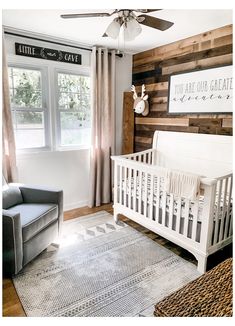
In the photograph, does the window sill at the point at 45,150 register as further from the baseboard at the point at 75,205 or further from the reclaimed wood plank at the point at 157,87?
the reclaimed wood plank at the point at 157,87

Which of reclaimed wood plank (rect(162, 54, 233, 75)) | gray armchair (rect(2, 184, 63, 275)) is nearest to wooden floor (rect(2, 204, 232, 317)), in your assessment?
gray armchair (rect(2, 184, 63, 275))

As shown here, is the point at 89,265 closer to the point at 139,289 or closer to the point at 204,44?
the point at 139,289

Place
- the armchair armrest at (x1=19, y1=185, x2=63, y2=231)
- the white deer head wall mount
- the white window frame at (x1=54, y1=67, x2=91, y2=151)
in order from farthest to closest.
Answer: the white deer head wall mount
the white window frame at (x1=54, y1=67, x2=91, y2=151)
the armchair armrest at (x1=19, y1=185, x2=63, y2=231)

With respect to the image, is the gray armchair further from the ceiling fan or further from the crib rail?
the ceiling fan

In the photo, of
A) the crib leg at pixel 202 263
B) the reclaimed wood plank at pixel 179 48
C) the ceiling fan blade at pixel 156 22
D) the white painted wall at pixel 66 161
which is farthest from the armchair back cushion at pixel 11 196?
the reclaimed wood plank at pixel 179 48

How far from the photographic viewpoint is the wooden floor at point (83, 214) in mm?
1688

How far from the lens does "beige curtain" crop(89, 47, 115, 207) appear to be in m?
3.28

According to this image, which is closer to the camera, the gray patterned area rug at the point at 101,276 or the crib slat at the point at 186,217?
the gray patterned area rug at the point at 101,276

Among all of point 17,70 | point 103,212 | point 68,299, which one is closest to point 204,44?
point 17,70

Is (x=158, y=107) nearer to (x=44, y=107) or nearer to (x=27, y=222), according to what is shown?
(x=44, y=107)

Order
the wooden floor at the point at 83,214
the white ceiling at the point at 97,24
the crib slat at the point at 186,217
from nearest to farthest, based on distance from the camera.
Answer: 1. the wooden floor at the point at 83,214
2. the crib slat at the point at 186,217
3. the white ceiling at the point at 97,24

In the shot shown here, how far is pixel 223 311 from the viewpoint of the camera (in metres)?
1.03

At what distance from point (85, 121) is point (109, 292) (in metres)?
2.34

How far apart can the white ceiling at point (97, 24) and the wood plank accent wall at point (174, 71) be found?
0.13 metres
